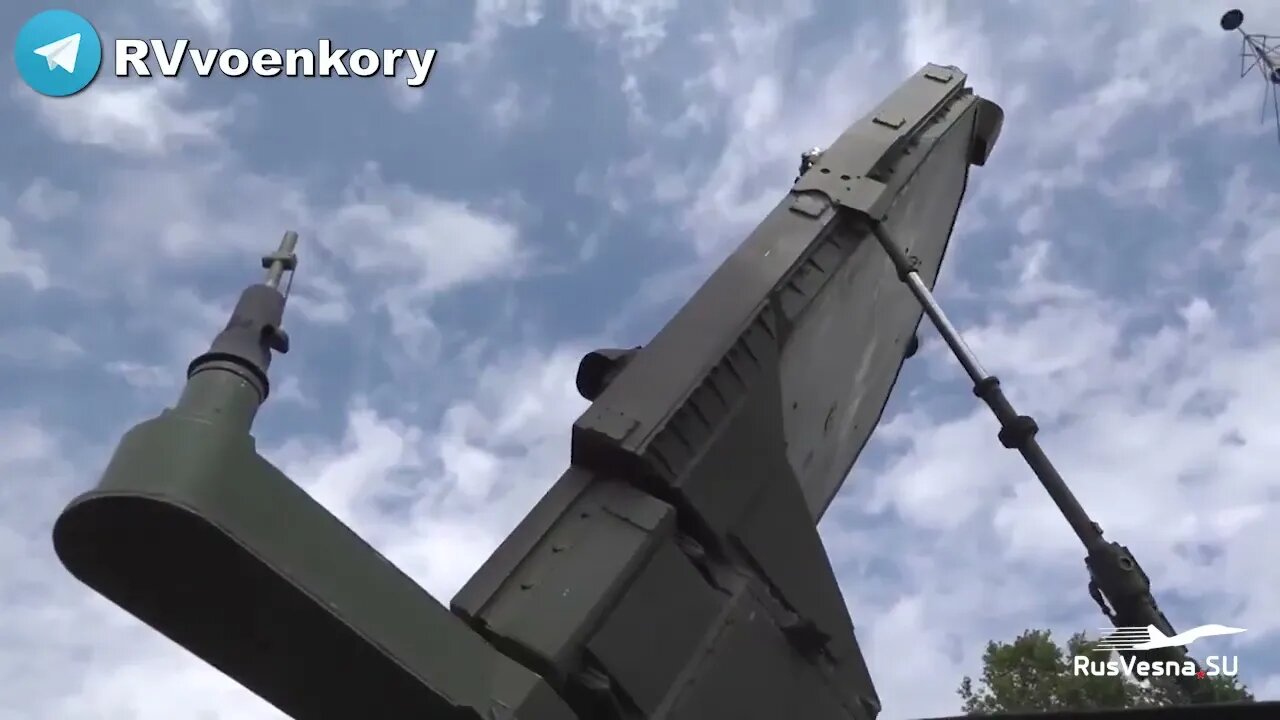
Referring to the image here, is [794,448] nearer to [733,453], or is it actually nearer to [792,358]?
[792,358]

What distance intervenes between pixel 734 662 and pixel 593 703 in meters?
1.02

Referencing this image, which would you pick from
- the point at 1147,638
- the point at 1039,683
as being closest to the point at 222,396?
the point at 1147,638

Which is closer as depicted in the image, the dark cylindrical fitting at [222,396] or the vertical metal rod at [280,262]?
the dark cylindrical fitting at [222,396]

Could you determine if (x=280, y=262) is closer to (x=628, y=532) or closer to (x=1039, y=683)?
(x=628, y=532)

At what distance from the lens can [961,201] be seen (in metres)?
11.7

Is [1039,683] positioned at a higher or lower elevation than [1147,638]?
higher

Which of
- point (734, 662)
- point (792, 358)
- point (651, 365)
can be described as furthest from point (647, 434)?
point (792, 358)

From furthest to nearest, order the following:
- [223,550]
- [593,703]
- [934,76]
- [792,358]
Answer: [934,76]
[792,358]
[593,703]
[223,550]

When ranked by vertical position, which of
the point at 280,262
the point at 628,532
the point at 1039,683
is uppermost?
the point at 1039,683

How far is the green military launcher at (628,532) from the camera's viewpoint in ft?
10.5

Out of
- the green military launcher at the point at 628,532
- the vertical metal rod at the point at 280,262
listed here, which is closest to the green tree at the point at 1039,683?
the green military launcher at the point at 628,532

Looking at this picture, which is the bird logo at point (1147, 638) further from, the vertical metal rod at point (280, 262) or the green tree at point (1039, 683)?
the green tree at point (1039, 683)

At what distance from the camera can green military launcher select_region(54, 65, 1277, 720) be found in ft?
10.5

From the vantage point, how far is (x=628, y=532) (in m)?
5.02
